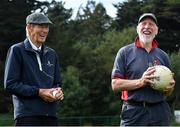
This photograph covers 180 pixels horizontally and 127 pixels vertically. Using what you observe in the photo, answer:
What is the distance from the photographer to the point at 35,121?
240 inches

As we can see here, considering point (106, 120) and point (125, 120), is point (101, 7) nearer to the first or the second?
point (106, 120)

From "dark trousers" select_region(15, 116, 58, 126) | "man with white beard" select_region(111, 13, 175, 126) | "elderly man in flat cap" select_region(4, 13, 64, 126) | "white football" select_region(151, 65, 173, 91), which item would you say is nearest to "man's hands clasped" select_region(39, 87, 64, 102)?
"elderly man in flat cap" select_region(4, 13, 64, 126)

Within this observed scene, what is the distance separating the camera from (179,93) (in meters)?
48.3

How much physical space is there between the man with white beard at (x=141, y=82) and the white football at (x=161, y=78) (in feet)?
0.17

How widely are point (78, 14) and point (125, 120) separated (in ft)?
261

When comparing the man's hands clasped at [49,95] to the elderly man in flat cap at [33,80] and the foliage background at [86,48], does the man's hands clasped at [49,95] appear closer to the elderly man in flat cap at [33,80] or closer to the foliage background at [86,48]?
the elderly man in flat cap at [33,80]

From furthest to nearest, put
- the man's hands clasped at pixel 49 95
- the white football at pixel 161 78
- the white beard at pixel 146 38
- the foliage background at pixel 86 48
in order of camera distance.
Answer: the foliage background at pixel 86 48 < the white beard at pixel 146 38 < the white football at pixel 161 78 < the man's hands clasped at pixel 49 95

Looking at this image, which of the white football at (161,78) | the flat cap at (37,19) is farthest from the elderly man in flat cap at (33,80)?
the white football at (161,78)

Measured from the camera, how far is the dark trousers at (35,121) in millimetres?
6062

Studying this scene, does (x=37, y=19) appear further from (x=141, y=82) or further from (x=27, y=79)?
(x=141, y=82)

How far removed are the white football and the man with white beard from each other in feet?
0.17

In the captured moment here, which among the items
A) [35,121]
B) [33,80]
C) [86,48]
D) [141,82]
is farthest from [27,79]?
[86,48]

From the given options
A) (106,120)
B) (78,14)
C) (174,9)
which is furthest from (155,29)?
(78,14)

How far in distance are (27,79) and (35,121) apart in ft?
1.55
